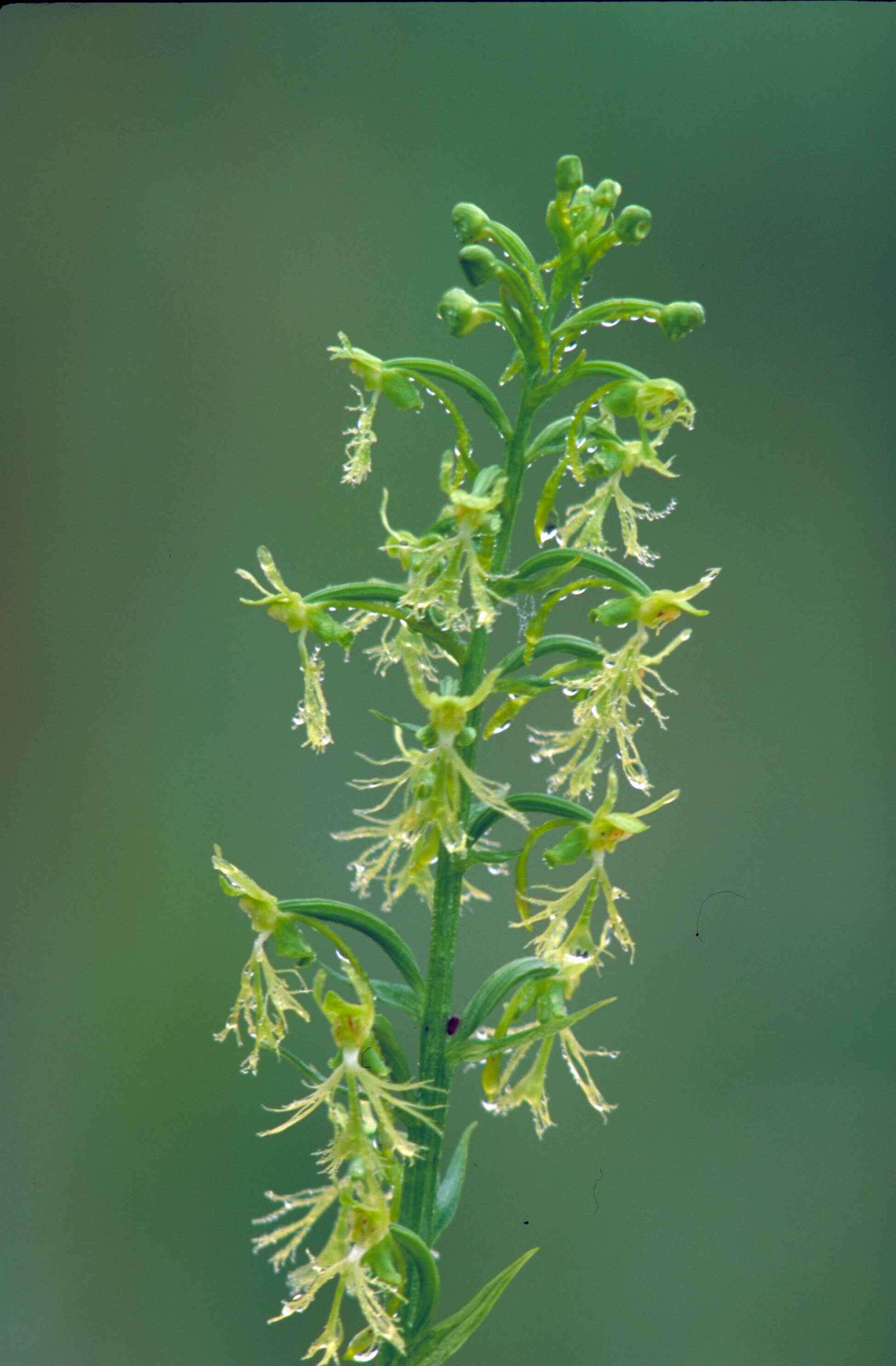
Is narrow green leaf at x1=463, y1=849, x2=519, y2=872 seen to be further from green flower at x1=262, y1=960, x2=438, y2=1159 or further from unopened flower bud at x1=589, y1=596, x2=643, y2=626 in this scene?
unopened flower bud at x1=589, y1=596, x2=643, y2=626

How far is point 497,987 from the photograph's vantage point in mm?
2012

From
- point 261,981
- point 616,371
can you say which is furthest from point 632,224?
point 261,981

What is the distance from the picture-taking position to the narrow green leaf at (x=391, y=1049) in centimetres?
198

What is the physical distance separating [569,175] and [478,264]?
214mm

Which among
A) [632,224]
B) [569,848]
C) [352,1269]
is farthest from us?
[569,848]

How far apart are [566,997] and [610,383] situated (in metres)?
0.95

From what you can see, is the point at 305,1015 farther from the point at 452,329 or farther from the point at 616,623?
the point at 452,329

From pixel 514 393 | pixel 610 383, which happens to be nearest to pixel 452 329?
pixel 610 383

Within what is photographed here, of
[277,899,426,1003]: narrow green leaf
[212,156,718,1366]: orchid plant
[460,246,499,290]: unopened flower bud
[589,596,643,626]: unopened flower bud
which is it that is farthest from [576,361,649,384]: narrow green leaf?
[277,899,426,1003]: narrow green leaf

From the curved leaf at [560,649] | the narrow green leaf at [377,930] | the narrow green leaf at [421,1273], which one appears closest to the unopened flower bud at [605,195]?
the curved leaf at [560,649]

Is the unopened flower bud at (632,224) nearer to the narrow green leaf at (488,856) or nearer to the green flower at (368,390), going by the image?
the green flower at (368,390)

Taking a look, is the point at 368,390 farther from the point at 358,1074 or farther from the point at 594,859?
the point at 358,1074

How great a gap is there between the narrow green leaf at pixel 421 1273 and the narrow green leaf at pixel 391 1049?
21 cm

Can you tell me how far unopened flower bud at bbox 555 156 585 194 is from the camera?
195cm
